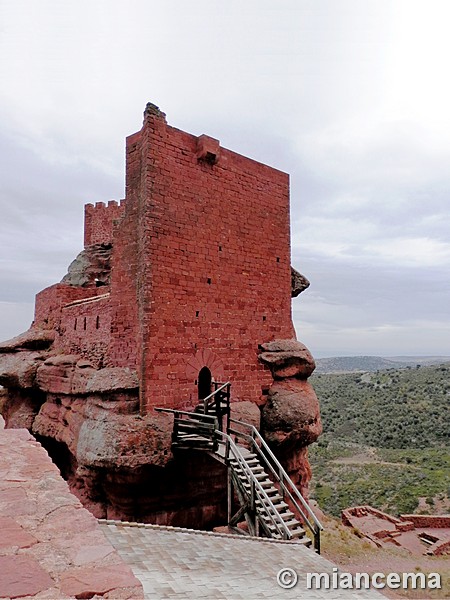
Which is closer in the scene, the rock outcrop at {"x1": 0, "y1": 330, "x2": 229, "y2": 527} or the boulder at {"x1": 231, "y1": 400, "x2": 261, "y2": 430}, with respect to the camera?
the rock outcrop at {"x1": 0, "y1": 330, "x2": 229, "y2": 527}

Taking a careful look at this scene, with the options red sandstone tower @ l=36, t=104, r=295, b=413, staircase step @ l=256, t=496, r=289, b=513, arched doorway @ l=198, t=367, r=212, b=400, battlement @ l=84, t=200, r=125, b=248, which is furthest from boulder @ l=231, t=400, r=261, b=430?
battlement @ l=84, t=200, r=125, b=248

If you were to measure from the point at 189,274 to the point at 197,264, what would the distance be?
1.34 feet

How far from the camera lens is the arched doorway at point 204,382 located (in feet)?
37.4

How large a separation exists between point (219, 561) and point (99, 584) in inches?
120

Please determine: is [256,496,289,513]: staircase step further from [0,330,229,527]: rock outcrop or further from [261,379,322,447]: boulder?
[261,379,322,447]: boulder

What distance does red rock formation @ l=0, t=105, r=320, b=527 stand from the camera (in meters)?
10.0

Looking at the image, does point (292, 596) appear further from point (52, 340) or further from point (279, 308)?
point (52, 340)

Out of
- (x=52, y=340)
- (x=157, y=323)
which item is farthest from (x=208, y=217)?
(x=52, y=340)

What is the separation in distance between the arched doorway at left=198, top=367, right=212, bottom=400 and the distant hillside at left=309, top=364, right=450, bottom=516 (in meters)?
18.4

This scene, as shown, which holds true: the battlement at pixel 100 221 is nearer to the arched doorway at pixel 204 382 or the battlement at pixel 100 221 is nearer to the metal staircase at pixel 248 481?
the arched doorway at pixel 204 382

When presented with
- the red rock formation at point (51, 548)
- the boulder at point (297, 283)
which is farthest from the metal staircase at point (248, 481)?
the boulder at point (297, 283)

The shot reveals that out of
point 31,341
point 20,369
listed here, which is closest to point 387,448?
point 31,341

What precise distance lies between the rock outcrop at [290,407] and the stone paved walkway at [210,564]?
5911 mm

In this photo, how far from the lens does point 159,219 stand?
Answer: 34.4ft
